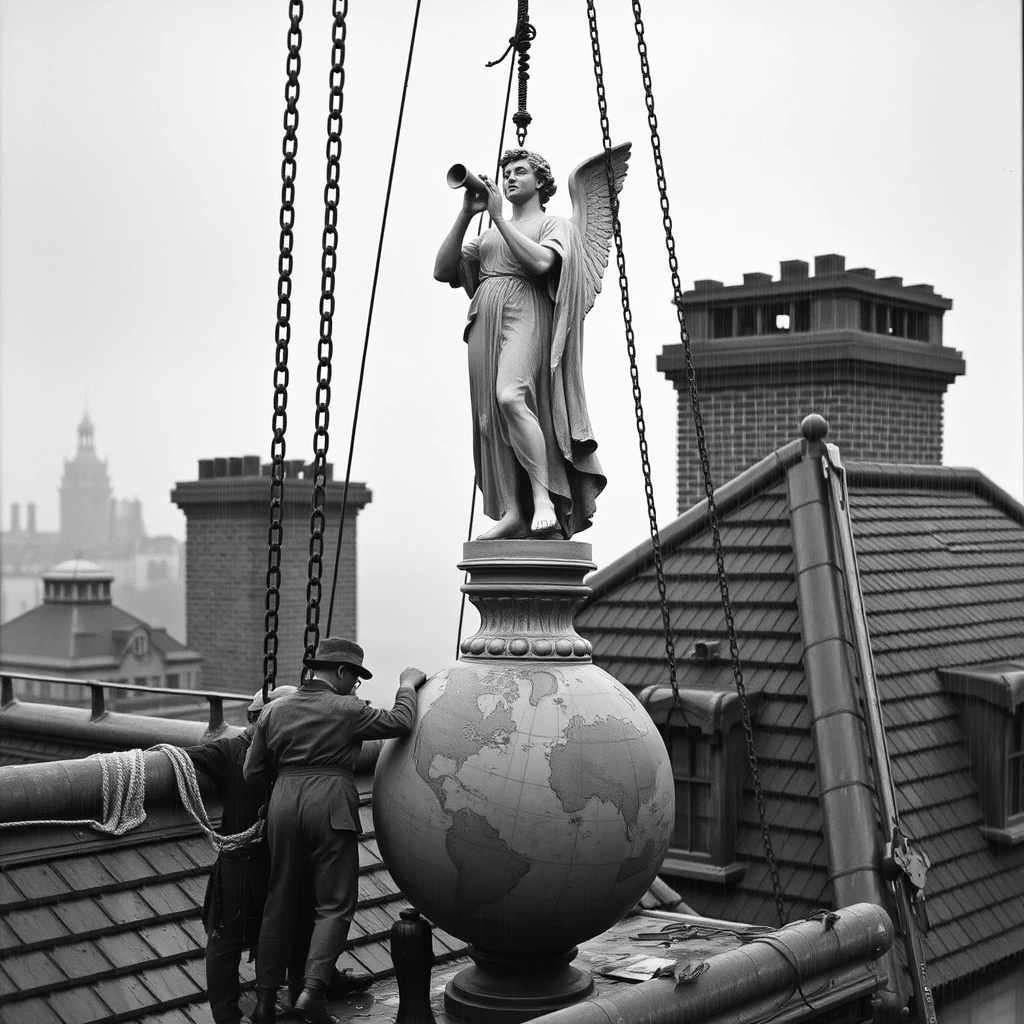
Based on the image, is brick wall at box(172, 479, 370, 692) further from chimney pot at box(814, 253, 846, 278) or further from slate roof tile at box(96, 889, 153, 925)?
slate roof tile at box(96, 889, 153, 925)

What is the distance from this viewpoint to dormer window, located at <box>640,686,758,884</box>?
10.8 metres

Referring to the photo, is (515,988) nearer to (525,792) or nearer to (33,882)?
(525,792)

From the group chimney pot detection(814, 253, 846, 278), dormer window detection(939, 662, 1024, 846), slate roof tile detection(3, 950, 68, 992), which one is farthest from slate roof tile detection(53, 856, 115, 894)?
chimney pot detection(814, 253, 846, 278)

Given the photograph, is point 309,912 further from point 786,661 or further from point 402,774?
point 786,661

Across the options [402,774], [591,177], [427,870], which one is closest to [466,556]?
[402,774]

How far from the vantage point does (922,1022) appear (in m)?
8.76

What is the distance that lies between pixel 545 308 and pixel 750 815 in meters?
5.88

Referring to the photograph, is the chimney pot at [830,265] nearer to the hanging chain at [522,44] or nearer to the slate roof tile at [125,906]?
the hanging chain at [522,44]

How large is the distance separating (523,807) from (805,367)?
12.2 m

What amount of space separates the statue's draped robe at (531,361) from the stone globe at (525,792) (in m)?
0.56

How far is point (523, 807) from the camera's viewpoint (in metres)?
5.71

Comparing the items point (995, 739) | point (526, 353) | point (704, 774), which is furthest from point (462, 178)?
point (995, 739)

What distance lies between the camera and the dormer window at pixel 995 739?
11.2 meters

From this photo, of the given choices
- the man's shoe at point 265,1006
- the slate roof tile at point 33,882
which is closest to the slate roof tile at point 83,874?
the slate roof tile at point 33,882
